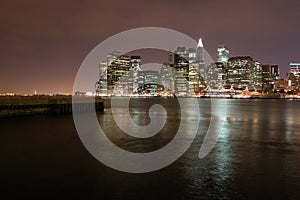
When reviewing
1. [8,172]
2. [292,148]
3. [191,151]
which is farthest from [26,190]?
[292,148]

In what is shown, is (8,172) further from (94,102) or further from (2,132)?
(94,102)

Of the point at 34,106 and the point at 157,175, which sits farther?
the point at 34,106

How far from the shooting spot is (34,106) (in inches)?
1726

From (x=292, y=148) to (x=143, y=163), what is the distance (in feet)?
33.5

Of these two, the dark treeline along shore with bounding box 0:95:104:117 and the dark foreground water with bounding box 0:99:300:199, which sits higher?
the dark treeline along shore with bounding box 0:95:104:117

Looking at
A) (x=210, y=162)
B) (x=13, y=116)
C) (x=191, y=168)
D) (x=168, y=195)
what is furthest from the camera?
(x=13, y=116)

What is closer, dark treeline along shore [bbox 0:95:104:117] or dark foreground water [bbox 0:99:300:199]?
dark foreground water [bbox 0:99:300:199]

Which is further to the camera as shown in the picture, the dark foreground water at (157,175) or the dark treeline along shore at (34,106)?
the dark treeline along shore at (34,106)

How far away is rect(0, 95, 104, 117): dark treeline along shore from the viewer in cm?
Result: 3828

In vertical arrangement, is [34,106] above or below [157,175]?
Result: above

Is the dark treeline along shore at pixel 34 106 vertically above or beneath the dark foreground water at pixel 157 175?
above

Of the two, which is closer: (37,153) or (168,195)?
(168,195)

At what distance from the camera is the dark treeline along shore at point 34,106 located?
126 ft

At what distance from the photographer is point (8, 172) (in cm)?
1269
